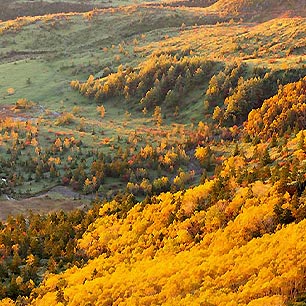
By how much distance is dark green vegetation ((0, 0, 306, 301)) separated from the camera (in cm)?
3953

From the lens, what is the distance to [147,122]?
74.0 metres

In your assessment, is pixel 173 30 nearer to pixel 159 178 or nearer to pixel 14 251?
pixel 159 178

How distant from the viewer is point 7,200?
5522 centimetres

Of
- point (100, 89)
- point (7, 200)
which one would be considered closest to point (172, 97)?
point (100, 89)

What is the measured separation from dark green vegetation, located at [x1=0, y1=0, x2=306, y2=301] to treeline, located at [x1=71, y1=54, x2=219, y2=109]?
0.70 feet

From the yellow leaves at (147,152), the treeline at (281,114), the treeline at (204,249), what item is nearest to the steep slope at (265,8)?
the treeline at (281,114)

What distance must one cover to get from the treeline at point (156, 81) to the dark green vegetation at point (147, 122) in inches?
8.4

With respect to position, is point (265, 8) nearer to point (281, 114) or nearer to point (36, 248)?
point (281, 114)

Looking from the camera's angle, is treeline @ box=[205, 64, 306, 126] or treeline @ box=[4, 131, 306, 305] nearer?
treeline @ box=[4, 131, 306, 305]

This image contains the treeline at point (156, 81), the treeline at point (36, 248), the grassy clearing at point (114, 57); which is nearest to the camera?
the treeline at point (36, 248)

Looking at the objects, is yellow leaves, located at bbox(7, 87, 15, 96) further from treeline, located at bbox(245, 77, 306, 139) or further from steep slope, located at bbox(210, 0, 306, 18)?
steep slope, located at bbox(210, 0, 306, 18)

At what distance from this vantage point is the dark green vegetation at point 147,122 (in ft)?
130

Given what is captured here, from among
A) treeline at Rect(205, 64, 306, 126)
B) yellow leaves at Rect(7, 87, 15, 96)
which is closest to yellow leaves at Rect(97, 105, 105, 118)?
treeline at Rect(205, 64, 306, 126)

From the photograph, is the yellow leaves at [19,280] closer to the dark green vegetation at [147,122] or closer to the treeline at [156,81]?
the dark green vegetation at [147,122]
